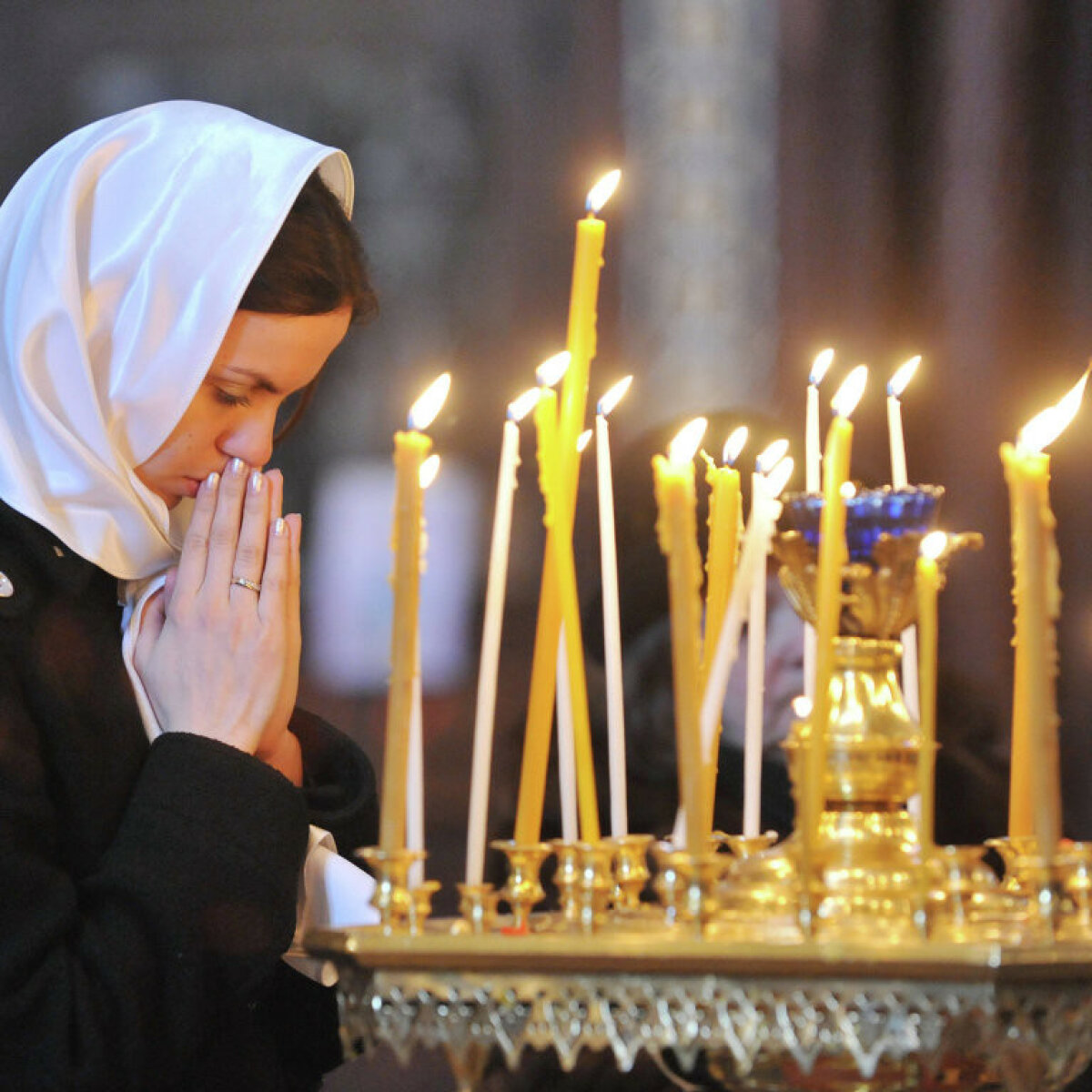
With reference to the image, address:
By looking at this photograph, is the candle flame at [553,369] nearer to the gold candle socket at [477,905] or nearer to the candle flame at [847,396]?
the candle flame at [847,396]

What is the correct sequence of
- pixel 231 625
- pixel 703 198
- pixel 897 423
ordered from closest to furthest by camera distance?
pixel 897 423 → pixel 231 625 → pixel 703 198

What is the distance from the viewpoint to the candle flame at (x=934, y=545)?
31.5 inches

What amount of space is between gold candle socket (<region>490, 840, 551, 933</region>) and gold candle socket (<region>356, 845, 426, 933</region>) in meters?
0.07

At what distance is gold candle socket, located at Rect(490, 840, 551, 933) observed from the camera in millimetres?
810

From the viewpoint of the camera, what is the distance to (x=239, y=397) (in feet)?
4.01

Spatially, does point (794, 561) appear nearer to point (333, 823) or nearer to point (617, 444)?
point (333, 823)

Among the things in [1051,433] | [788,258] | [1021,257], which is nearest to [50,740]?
[1051,433]

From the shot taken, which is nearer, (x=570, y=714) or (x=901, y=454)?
(x=570, y=714)

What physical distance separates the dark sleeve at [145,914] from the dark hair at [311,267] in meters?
0.35

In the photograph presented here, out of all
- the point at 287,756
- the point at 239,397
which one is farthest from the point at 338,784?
the point at 239,397

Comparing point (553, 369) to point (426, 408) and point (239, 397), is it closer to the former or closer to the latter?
point (426, 408)

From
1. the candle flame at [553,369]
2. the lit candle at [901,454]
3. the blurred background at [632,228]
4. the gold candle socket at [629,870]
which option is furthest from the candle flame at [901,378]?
the blurred background at [632,228]

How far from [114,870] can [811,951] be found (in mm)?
489

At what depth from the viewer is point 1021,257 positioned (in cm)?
177
